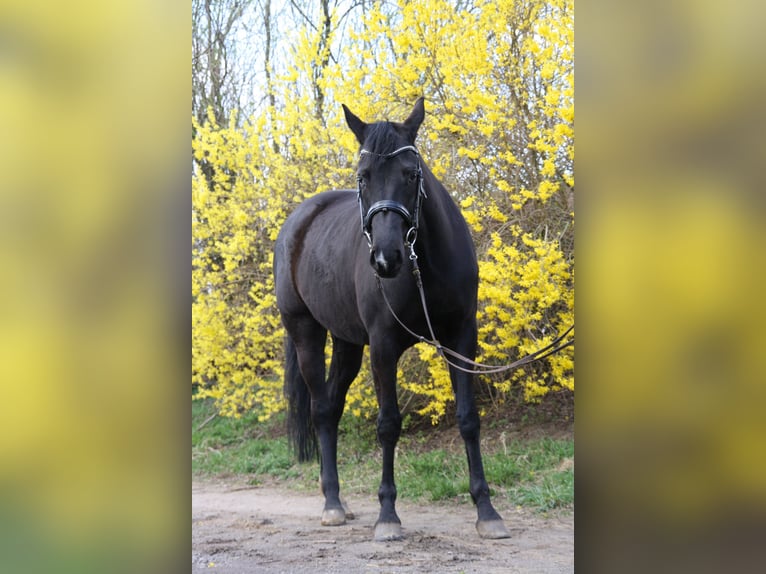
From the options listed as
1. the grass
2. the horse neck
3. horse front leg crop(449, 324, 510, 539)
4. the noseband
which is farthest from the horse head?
the grass

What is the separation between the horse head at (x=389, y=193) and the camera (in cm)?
364

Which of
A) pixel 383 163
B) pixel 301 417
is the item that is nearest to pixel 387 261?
pixel 383 163

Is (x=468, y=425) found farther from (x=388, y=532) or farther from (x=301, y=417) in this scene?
(x=301, y=417)

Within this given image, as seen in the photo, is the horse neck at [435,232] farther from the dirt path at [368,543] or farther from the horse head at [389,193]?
the dirt path at [368,543]

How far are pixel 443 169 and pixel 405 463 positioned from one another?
2.63 metres

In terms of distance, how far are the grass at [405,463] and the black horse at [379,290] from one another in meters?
0.85

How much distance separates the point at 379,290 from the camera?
4.34 m

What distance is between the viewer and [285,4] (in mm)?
12195

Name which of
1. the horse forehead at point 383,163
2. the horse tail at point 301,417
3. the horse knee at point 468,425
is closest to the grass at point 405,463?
the horse tail at point 301,417

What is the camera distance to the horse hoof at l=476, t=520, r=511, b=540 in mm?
4180
